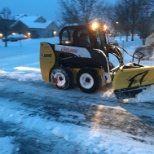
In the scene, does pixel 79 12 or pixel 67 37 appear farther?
pixel 79 12

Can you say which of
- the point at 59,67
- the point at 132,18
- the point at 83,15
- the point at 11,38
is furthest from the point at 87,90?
the point at 11,38

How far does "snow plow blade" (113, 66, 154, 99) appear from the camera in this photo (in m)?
7.35

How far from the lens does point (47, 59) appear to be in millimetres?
9102

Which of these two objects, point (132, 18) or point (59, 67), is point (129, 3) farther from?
point (59, 67)

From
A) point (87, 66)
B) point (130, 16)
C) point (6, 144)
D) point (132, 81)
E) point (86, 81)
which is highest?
point (130, 16)

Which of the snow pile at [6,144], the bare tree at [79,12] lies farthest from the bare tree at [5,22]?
the snow pile at [6,144]

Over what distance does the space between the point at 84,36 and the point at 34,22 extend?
237ft

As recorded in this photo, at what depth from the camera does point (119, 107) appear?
700cm

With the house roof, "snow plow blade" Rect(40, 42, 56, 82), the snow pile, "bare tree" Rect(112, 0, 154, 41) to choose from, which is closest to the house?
the house roof

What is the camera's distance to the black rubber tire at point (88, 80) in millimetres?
8133

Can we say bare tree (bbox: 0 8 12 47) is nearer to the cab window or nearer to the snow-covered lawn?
the cab window

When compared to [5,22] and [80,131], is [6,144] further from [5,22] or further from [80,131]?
[5,22]

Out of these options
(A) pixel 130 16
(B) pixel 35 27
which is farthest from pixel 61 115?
(B) pixel 35 27

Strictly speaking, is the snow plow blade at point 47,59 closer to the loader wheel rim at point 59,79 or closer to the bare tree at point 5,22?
the loader wheel rim at point 59,79
